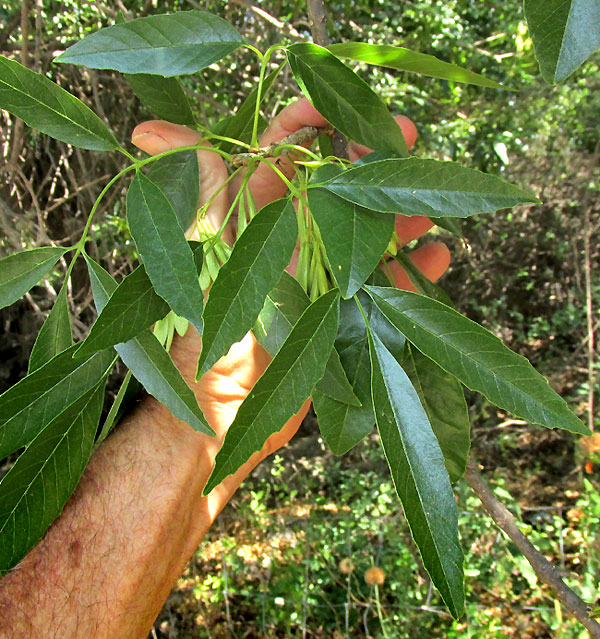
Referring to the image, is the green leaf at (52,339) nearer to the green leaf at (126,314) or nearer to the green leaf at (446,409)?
the green leaf at (126,314)

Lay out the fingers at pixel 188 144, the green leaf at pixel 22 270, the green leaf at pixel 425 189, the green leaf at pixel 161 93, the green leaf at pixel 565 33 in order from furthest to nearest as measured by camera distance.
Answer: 1. the fingers at pixel 188 144
2. the green leaf at pixel 161 93
3. the green leaf at pixel 22 270
4. the green leaf at pixel 425 189
5. the green leaf at pixel 565 33

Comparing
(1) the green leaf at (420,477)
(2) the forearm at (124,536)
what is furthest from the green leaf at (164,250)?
(2) the forearm at (124,536)

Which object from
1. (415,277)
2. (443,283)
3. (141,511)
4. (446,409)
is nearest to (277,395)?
(446,409)

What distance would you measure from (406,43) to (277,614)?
1843 millimetres

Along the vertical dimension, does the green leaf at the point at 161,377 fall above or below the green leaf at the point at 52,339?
below

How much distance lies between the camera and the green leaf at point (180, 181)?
1.96ft

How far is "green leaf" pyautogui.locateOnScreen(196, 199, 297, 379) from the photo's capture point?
37cm

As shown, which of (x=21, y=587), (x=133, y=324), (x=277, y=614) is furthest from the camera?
(x=277, y=614)

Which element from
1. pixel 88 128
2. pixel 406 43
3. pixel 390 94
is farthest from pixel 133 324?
pixel 406 43

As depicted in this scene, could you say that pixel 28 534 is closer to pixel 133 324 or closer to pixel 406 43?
pixel 133 324

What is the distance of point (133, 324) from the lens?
0.42 meters

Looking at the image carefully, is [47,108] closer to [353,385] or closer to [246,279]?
[246,279]

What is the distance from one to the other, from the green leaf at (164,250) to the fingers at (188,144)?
0.27 m

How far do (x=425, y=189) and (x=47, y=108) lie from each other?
0.29 metres
